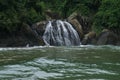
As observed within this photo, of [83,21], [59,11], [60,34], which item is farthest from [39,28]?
[59,11]

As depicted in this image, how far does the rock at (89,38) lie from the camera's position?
44056mm

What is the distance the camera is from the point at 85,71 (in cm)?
1398

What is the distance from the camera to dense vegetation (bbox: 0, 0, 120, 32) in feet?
126

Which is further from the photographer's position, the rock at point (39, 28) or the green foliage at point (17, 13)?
the rock at point (39, 28)

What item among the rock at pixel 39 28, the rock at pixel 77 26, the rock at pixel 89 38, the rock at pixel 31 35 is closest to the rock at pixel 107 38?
the rock at pixel 89 38

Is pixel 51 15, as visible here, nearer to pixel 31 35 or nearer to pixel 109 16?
pixel 109 16

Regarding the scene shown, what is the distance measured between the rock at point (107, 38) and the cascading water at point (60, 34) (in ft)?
10.2

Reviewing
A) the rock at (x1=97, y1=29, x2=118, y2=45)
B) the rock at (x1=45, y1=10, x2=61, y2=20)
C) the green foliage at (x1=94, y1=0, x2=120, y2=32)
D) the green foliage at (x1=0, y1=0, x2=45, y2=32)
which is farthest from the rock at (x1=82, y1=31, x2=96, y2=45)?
the rock at (x1=45, y1=10, x2=61, y2=20)

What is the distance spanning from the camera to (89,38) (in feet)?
147

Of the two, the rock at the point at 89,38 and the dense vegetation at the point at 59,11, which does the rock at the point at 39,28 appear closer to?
the dense vegetation at the point at 59,11

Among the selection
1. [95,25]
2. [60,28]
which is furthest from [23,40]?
[95,25]

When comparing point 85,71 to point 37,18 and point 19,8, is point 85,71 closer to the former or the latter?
point 19,8

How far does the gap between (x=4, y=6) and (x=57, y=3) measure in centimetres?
2278

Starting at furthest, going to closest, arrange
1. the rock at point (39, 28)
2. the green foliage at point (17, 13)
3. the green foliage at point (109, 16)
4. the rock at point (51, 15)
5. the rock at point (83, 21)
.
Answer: the rock at point (51, 15) < the rock at point (83, 21) < the green foliage at point (109, 16) < the rock at point (39, 28) < the green foliage at point (17, 13)
